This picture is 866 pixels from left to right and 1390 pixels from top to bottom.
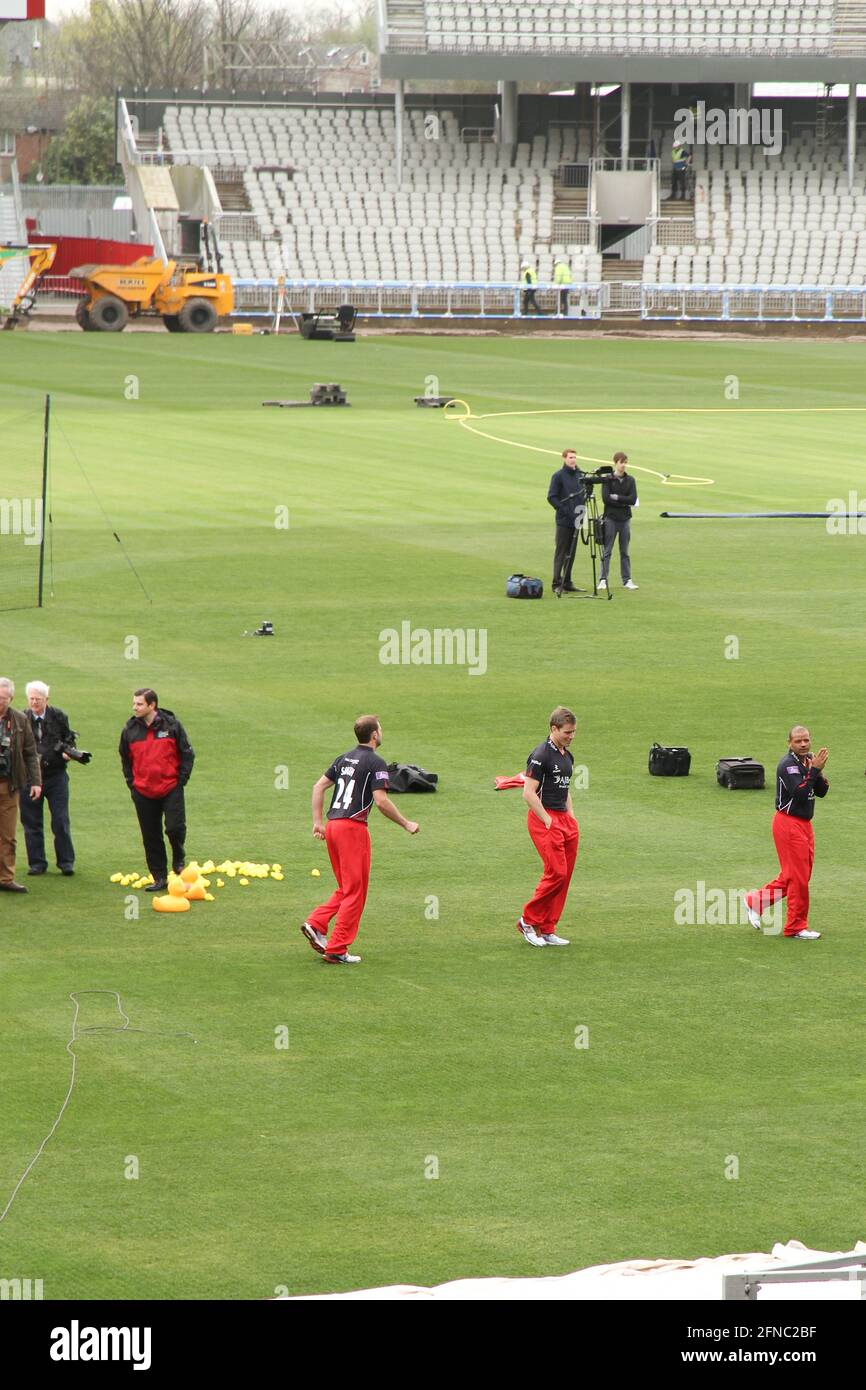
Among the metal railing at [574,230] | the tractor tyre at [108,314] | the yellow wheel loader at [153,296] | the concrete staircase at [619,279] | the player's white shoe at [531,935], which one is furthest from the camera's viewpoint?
the metal railing at [574,230]

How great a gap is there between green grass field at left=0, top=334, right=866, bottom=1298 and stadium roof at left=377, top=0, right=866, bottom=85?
1967 inches

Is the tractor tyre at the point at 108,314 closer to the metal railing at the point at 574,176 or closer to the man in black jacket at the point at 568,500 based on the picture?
the metal railing at the point at 574,176

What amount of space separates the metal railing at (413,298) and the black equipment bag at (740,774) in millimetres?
58170

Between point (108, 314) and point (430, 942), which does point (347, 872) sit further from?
point (108, 314)

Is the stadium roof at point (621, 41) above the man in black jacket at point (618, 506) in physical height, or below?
above

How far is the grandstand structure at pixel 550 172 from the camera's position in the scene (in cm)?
8062

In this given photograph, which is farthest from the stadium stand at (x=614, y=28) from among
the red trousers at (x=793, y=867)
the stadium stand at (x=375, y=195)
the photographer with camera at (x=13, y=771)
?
the red trousers at (x=793, y=867)

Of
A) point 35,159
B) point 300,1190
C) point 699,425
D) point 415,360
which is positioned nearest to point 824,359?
point 415,360

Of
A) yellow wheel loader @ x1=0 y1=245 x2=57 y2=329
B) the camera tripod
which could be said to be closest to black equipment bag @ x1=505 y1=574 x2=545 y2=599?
the camera tripod

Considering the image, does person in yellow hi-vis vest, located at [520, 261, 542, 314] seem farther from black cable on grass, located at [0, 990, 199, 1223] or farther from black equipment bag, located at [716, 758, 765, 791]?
black cable on grass, located at [0, 990, 199, 1223]

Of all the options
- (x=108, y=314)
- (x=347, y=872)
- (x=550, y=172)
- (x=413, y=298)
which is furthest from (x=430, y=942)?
(x=550, y=172)

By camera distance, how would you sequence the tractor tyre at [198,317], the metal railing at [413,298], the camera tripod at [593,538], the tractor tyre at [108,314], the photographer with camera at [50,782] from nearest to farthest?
1. the photographer with camera at [50,782]
2. the camera tripod at [593,538]
3. the tractor tyre at [108,314]
4. the tractor tyre at [198,317]
5. the metal railing at [413,298]

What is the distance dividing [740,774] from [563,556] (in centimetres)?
1025

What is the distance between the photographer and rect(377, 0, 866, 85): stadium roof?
83312 mm
